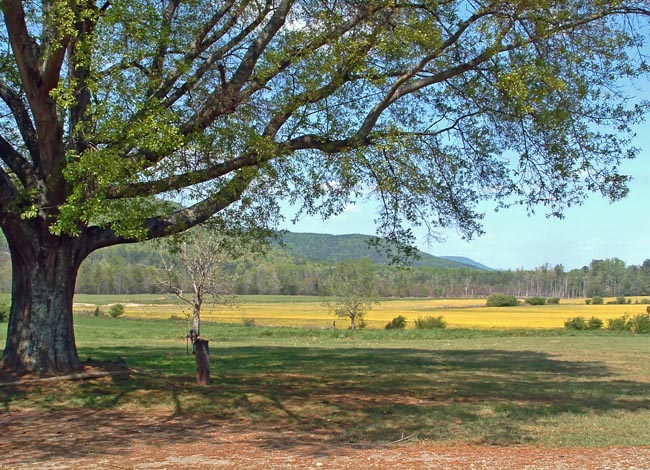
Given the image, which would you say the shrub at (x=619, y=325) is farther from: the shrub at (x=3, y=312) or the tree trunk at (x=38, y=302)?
the shrub at (x=3, y=312)

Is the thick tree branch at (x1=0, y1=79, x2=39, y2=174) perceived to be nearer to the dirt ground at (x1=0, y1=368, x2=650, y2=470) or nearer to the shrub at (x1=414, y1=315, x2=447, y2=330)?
the dirt ground at (x1=0, y1=368, x2=650, y2=470)

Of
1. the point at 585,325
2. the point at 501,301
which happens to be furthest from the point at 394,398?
the point at 501,301

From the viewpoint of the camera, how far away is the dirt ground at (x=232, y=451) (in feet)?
22.6

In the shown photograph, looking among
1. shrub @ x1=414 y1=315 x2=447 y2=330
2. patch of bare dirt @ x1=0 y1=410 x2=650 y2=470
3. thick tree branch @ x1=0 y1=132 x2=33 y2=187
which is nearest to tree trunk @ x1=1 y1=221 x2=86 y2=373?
thick tree branch @ x1=0 y1=132 x2=33 y2=187

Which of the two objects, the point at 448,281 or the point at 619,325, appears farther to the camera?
the point at 448,281

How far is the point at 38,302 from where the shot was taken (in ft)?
40.2

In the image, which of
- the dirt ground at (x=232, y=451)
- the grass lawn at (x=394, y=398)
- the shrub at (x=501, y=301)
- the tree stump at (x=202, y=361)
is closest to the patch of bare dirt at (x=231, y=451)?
the dirt ground at (x=232, y=451)

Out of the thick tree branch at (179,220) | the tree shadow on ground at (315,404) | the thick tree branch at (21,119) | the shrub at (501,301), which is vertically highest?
the thick tree branch at (21,119)

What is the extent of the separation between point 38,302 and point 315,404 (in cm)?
540

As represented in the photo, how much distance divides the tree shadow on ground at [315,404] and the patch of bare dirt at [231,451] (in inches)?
1.9

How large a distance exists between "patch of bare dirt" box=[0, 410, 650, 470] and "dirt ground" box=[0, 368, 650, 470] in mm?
10

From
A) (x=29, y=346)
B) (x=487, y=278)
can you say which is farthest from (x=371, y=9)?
(x=487, y=278)

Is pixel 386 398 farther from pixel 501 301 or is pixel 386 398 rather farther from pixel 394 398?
pixel 501 301

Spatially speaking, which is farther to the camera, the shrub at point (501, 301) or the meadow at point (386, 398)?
the shrub at point (501, 301)
